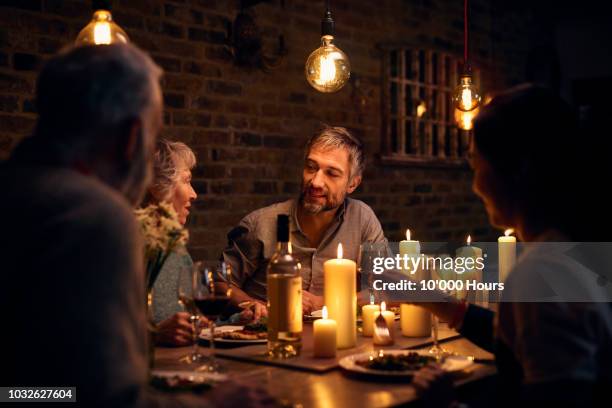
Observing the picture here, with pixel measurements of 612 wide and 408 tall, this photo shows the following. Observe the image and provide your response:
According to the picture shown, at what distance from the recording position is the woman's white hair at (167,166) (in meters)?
2.67

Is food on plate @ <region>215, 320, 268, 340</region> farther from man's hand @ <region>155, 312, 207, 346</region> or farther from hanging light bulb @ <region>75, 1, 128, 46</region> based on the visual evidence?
hanging light bulb @ <region>75, 1, 128, 46</region>

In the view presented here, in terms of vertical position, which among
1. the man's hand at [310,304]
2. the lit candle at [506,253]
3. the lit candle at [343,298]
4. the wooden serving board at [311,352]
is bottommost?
the wooden serving board at [311,352]

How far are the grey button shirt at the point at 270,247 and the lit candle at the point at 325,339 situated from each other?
50.1 inches

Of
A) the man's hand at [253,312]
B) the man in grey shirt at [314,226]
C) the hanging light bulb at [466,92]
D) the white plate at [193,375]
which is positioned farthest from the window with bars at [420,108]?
the white plate at [193,375]

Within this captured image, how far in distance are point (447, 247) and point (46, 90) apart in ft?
15.4

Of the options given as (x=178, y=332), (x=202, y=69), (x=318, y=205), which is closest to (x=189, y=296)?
(x=178, y=332)

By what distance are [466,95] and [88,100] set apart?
245 cm

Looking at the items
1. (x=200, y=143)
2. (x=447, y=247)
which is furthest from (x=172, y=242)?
(x=447, y=247)

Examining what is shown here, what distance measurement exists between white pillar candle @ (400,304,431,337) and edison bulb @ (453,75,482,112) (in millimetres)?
1462

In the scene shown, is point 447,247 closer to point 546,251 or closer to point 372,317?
point 372,317

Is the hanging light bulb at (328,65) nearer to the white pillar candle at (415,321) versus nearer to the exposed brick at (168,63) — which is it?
the exposed brick at (168,63)

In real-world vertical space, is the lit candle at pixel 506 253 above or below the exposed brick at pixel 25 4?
below

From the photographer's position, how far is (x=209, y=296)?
178 centimetres

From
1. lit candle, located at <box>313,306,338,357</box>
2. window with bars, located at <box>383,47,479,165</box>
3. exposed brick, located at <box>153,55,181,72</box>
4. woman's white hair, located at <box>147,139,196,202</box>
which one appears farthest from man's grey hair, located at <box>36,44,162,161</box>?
window with bars, located at <box>383,47,479,165</box>
